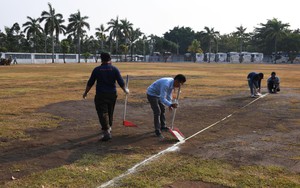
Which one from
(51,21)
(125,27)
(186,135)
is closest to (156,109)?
(186,135)

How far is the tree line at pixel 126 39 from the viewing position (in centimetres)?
8381

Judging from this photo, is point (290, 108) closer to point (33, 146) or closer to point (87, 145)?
point (87, 145)

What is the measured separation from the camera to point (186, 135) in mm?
8070

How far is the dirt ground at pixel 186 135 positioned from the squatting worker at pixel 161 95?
1.08 ft

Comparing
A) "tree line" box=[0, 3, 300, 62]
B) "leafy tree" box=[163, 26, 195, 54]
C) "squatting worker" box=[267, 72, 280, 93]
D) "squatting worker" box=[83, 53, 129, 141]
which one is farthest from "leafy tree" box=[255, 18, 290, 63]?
"squatting worker" box=[83, 53, 129, 141]

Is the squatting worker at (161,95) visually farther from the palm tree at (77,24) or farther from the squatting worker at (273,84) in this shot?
the palm tree at (77,24)

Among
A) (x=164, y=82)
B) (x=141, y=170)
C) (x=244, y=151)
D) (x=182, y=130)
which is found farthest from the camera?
(x=182, y=130)

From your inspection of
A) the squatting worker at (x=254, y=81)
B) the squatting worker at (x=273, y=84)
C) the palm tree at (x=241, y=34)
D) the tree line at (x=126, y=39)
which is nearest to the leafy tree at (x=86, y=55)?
the tree line at (x=126, y=39)

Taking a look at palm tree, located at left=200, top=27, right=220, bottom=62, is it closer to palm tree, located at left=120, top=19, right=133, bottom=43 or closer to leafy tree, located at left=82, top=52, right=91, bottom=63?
palm tree, located at left=120, top=19, right=133, bottom=43

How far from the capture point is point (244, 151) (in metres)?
6.68

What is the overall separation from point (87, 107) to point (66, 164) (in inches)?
→ 266

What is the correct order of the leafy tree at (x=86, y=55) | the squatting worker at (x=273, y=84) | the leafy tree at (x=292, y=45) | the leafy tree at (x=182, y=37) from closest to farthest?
1. the squatting worker at (x=273, y=84)
2. the leafy tree at (x=86, y=55)
3. the leafy tree at (x=292, y=45)
4. the leafy tree at (x=182, y=37)

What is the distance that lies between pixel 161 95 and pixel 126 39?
356 feet

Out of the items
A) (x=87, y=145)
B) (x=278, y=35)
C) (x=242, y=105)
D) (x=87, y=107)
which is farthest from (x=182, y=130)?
(x=278, y=35)
